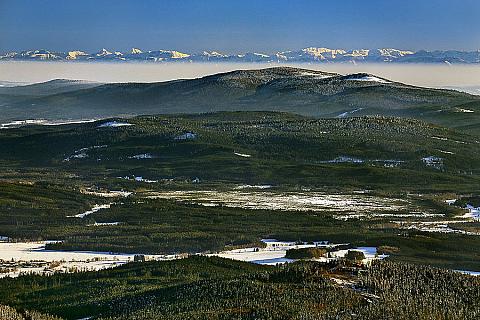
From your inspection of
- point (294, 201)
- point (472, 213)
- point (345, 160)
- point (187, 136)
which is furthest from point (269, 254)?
point (187, 136)

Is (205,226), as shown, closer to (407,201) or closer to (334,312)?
(407,201)

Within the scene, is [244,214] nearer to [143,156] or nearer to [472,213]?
[472,213]

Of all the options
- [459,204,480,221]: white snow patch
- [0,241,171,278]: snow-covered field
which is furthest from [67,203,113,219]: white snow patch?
[459,204,480,221]: white snow patch

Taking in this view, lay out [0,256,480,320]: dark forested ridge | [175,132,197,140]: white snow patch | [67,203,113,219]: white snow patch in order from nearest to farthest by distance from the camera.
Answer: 1. [0,256,480,320]: dark forested ridge
2. [67,203,113,219]: white snow patch
3. [175,132,197,140]: white snow patch

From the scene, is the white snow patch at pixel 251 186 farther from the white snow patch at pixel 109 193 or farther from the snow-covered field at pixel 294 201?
the white snow patch at pixel 109 193

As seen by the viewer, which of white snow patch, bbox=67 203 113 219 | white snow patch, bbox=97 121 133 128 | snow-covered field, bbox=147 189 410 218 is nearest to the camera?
white snow patch, bbox=67 203 113 219

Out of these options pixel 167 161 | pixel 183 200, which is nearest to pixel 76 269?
pixel 183 200

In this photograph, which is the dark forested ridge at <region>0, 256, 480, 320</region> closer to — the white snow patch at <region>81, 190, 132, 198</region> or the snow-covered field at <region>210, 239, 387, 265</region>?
the snow-covered field at <region>210, 239, 387, 265</region>
